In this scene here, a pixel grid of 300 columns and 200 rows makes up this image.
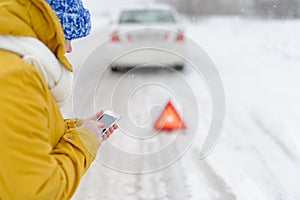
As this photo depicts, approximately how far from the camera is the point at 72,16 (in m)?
1.47

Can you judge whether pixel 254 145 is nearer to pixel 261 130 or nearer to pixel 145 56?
pixel 261 130

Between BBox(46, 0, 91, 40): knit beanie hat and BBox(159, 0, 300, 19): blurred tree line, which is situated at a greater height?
BBox(159, 0, 300, 19): blurred tree line

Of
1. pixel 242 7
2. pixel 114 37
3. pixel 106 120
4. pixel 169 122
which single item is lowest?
pixel 169 122

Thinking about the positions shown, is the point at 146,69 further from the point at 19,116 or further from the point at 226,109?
the point at 19,116

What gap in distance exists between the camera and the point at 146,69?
9977 millimetres

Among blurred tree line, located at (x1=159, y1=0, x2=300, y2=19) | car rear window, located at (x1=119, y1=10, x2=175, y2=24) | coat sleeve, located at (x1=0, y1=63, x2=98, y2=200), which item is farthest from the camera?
blurred tree line, located at (x1=159, y1=0, x2=300, y2=19)

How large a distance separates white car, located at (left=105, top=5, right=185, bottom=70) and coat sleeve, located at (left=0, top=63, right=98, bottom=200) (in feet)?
25.4

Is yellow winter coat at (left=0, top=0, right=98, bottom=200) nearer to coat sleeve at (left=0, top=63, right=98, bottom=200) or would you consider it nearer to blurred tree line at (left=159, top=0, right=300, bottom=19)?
coat sleeve at (left=0, top=63, right=98, bottom=200)

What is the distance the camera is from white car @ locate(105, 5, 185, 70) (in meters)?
9.27

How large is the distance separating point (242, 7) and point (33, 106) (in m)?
28.8

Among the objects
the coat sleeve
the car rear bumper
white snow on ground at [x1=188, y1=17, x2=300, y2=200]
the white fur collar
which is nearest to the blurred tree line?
white snow on ground at [x1=188, y1=17, x2=300, y2=200]

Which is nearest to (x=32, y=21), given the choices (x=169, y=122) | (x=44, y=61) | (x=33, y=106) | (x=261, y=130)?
(x=44, y=61)

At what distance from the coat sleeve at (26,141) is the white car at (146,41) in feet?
25.4

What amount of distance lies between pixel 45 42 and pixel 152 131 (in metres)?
4.17
